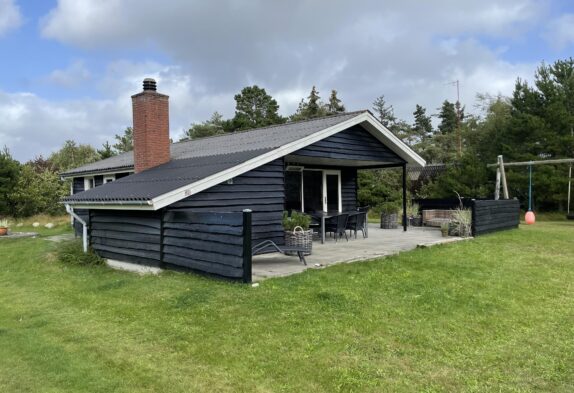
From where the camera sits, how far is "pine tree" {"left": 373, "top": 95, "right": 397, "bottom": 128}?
4284cm

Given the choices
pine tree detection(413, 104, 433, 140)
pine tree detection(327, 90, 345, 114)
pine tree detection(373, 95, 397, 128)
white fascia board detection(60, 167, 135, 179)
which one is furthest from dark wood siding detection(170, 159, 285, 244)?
pine tree detection(413, 104, 433, 140)

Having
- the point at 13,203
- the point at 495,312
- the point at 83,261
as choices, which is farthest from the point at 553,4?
the point at 13,203

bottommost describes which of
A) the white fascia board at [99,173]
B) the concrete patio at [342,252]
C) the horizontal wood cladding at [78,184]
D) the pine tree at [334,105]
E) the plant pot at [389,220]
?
the concrete patio at [342,252]

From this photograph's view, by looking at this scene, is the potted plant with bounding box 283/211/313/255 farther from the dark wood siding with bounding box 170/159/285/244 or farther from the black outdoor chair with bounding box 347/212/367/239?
the black outdoor chair with bounding box 347/212/367/239

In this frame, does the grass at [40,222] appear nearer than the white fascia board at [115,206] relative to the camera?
No

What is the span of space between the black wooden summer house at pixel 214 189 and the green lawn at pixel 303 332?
642 millimetres

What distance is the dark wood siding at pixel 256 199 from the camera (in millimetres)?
8578

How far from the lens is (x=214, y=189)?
8711mm

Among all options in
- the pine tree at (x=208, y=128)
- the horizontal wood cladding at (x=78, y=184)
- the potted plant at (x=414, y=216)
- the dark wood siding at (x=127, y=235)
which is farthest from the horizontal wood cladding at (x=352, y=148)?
the pine tree at (x=208, y=128)

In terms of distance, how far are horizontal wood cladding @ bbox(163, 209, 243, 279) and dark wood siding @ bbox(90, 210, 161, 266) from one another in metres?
0.34

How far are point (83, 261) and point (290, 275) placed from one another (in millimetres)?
5193

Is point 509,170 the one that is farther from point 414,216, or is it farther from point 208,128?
point 208,128

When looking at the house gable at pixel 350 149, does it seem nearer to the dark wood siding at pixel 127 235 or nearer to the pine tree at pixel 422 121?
the dark wood siding at pixel 127 235

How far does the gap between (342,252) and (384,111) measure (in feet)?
118
